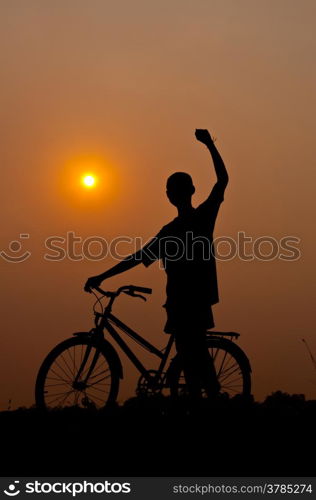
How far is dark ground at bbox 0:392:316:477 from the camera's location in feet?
27.6

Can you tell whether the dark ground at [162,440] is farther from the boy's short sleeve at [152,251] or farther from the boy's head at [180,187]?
the boy's head at [180,187]

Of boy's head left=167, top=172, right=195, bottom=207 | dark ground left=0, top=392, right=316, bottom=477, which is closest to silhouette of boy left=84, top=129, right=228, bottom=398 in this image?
boy's head left=167, top=172, right=195, bottom=207

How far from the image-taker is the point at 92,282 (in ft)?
33.5

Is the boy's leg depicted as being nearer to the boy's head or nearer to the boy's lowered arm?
the boy's lowered arm

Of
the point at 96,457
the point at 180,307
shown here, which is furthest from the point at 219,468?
the point at 180,307

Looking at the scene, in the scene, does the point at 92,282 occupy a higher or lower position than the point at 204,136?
lower

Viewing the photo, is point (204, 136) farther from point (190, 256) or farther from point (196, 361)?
point (196, 361)

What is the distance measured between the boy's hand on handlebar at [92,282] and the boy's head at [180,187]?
1.22 meters

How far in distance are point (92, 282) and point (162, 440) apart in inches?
77.5

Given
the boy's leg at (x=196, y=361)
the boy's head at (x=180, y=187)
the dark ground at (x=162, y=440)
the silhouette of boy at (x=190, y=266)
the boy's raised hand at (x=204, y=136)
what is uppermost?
the boy's raised hand at (x=204, y=136)

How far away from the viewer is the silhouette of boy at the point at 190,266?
958 cm

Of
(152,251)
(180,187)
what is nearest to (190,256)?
(152,251)

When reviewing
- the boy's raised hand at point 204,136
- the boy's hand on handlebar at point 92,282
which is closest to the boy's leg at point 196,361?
the boy's hand on handlebar at point 92,282
